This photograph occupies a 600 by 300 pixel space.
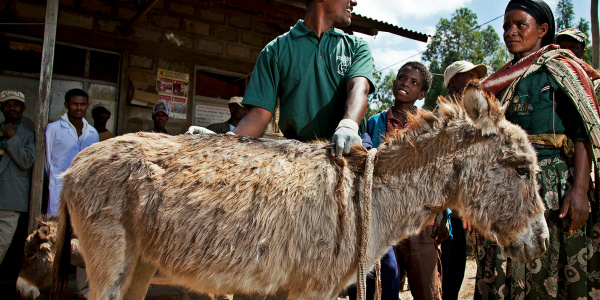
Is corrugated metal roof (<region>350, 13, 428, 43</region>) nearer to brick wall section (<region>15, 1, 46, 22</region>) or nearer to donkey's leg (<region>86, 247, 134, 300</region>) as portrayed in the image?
brick wall section (<region>15, 1, 46, 22</region>)

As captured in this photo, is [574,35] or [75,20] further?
[75,20]

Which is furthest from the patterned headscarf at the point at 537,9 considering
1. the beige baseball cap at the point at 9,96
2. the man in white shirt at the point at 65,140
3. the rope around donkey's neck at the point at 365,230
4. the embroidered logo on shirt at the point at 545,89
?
the beige baseball cap at the point at 9,96

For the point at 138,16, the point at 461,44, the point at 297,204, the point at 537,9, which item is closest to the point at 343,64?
the point at 297,204

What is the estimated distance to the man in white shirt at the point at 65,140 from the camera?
5176mm

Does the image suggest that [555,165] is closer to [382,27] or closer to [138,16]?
[382,27]

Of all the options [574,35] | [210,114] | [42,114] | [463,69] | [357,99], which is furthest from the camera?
[210,114]

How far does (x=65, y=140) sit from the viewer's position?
5.27m

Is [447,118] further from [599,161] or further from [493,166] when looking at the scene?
[599,161]

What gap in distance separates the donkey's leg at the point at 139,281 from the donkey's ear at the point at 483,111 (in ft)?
7.39

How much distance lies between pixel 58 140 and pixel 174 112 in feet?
8.50

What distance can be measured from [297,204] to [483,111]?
1116 millimetres

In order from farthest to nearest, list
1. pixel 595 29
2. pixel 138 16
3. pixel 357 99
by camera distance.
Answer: pixel 595 29 < pixel 138 16 < pixel 357 99

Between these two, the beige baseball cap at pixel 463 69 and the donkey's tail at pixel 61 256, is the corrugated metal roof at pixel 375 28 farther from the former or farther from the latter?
the donkey's tail at pixel 61 256

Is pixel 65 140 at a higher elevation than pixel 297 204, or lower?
higher
